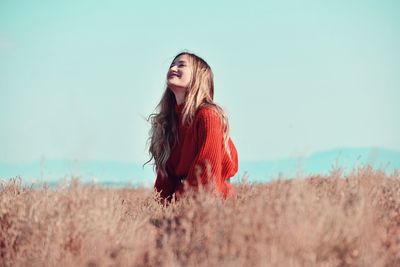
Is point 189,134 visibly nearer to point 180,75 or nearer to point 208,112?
point 208,112

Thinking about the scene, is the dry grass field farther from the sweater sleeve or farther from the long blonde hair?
the long blonde hair

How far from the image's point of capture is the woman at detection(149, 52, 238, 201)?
19.0ft

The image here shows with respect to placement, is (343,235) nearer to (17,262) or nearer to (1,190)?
(17,262)

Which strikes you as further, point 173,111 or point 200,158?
point 173,111

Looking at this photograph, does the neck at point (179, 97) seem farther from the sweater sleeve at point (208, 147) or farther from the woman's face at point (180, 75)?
the sweater sleeve at point (208, 147)

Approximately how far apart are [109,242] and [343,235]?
139 cm

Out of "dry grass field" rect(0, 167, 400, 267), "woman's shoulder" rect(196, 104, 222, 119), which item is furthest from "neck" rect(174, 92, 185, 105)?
"dry grass field" rect(0, 167, 400, 267)

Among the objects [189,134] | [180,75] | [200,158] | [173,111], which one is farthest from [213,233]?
[173,111]

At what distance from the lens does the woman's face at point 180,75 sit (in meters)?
6.11

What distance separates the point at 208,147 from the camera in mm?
5762

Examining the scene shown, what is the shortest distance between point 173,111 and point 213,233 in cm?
283

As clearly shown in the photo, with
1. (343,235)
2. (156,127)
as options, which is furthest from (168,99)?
(343,235)

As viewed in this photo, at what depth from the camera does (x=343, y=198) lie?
167 inches

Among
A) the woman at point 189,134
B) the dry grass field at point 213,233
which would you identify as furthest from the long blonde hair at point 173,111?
the dry grass field at point 213,233
